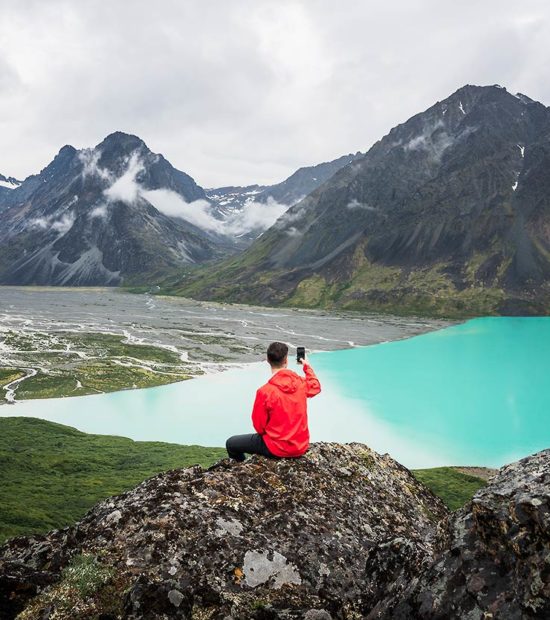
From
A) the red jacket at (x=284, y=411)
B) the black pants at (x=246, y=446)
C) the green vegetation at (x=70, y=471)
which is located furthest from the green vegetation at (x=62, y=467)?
the red jacket at (x=284, y=411)

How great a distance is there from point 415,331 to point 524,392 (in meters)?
88.9

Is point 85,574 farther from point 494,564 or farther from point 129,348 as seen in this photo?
point 129,348

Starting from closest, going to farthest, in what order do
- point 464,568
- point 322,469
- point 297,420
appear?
1. point 464,568
2. point 297,420
3. point 322,469

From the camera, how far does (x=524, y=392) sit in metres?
96.8

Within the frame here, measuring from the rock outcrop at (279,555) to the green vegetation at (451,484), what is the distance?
3411 centimetres

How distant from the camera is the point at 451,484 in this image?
48344 mm

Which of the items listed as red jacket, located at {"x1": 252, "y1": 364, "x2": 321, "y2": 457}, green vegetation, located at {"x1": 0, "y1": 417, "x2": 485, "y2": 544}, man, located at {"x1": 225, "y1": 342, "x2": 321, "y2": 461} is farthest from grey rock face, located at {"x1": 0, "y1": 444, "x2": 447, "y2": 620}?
green vegetation, located at {"x1": 0, "y1": 417, "x2": 485, "y2": 544}

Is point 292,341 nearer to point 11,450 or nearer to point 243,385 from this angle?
point 243,385

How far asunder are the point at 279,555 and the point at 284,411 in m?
3.17

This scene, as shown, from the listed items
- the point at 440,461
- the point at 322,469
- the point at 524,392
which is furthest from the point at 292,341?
the point at 322,469

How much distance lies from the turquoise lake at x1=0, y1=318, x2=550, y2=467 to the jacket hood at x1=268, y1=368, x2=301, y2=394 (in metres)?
55.9

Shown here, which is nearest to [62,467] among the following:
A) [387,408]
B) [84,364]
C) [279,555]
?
[279,555]

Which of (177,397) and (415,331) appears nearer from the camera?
(177,397)

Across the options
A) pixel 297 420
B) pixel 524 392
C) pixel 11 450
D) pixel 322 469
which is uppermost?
pixel 297 420
